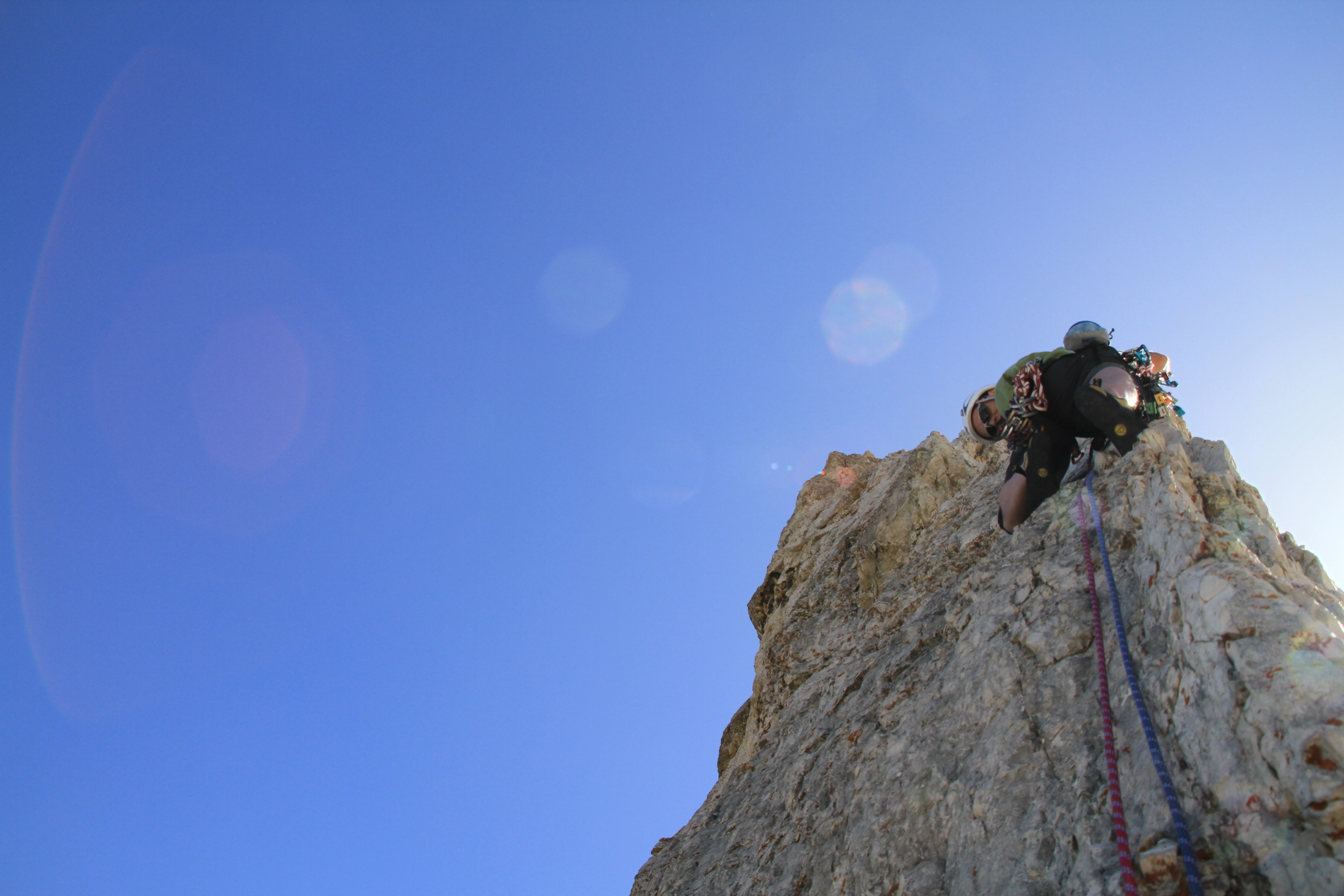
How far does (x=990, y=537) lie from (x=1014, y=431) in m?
1.23

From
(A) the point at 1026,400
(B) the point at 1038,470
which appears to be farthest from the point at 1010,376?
(B) the point at 1038,470

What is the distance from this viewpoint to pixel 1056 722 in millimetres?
4676

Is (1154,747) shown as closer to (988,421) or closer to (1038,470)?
(1038,470)

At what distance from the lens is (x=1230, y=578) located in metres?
3.85

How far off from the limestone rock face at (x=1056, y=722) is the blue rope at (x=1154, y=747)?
7 cm

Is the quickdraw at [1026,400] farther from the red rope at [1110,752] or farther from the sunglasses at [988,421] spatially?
the red rope at [1110,752]

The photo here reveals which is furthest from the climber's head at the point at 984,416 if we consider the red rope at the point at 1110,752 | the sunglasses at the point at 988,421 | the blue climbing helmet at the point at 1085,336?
the red rope at the point at 1110,752

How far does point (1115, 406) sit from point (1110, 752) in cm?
322

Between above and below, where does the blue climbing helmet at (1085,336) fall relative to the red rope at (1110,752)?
above

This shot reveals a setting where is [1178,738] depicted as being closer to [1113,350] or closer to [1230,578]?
[1230,578]

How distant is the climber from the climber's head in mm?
161

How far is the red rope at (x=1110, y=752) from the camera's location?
338cm

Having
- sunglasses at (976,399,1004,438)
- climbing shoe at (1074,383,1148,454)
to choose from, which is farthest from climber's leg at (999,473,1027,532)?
climbing shoe at (1074,383,1148,454)

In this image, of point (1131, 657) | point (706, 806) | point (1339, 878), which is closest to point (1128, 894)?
point (1339, 878)
